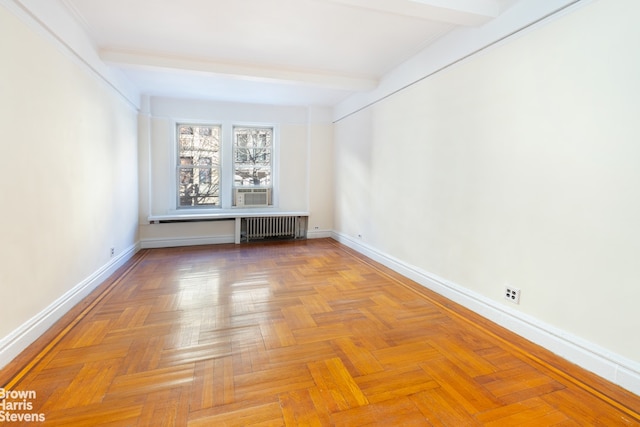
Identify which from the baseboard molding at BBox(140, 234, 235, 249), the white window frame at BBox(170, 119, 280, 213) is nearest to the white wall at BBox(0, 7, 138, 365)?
the baseboard molding at BBox(140, 234, 235, 249)

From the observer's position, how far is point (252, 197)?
5.93 meters

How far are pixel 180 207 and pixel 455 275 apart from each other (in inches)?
189

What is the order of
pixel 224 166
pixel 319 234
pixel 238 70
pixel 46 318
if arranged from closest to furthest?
pixel 46 318 < pixel 238 70 < pixel 224 166 < pixel 319 234

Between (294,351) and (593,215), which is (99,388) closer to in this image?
(294,351)

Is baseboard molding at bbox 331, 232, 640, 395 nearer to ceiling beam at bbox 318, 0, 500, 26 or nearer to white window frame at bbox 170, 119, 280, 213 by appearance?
ceiling beam at bbox 318, 0, 500, 26

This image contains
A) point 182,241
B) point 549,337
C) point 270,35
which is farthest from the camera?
point 182,241

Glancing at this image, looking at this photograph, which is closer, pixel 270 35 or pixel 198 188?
pixel 270 35

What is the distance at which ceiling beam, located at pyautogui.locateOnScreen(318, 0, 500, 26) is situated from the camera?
229 cm

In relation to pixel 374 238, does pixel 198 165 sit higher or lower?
higher

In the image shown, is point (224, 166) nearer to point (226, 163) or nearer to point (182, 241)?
point (226, 163)

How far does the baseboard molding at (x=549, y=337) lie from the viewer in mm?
1759

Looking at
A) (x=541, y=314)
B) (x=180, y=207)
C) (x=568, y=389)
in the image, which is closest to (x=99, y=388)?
(x=568, y=389)

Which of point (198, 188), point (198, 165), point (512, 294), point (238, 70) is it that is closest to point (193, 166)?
point (198, 165)

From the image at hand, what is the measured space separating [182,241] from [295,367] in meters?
4.18
